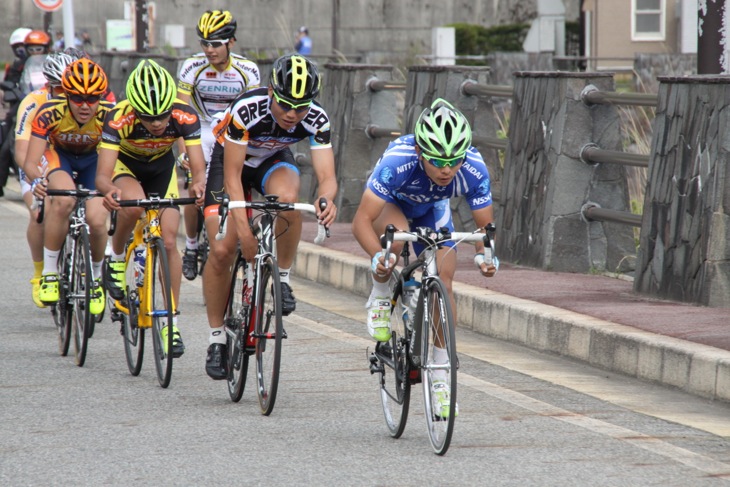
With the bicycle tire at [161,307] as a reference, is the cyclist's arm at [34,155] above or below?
above

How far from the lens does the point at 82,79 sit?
8.97 metres

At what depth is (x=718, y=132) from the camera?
9.18 meters

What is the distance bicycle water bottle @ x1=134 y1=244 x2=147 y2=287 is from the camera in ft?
27.2

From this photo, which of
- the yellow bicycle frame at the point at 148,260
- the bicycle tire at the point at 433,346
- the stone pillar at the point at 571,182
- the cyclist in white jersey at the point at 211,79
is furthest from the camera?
the cyclist in white jersey at the point at 211,79

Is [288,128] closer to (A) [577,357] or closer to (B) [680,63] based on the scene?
(A) [577,357]

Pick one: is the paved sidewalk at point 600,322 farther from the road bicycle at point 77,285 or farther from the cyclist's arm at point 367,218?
the road bicycle at point 77,285

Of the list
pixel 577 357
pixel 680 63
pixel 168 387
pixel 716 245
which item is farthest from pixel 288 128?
pixel 680 63

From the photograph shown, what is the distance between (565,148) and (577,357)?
9.35 ft

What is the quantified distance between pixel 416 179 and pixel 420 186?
5 centimetres

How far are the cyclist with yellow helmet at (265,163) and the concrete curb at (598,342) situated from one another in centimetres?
198

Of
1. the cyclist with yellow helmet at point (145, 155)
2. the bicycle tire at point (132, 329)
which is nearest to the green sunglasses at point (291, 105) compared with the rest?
the cyclist with yellow helmet at point (145, 155)

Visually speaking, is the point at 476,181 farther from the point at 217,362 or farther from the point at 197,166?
the point at 197,166

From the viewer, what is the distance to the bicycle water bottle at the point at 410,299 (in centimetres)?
647

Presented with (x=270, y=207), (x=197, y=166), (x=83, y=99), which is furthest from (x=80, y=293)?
(x=270, y=207)
